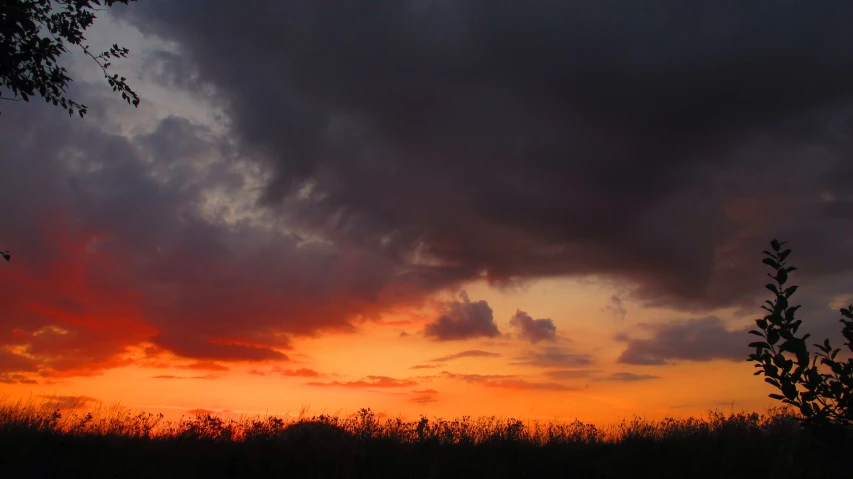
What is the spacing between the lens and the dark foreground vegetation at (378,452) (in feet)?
33.8

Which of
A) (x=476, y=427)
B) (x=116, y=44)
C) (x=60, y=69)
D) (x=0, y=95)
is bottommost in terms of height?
(x=476, y=427)

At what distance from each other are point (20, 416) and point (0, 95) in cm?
706

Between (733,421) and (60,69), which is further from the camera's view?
(733,421)

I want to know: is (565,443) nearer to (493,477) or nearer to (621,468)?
(621,468)

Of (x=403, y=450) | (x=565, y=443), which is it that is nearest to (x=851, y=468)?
(x=565, y=443)

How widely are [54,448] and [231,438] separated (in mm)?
3536

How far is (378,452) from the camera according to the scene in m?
12.3

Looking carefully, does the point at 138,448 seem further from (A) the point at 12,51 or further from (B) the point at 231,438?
(A) the point at 12,51

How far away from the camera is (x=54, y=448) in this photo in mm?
10836

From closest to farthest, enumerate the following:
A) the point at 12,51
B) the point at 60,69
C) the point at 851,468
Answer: the point at 851,468 < the point at 12,51 < the point at 60,69

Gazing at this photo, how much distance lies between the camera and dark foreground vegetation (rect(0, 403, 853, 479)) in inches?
406

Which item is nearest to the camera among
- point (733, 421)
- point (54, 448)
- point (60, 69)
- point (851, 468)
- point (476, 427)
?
point (851, 468)

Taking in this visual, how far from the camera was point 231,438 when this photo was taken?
13.3m

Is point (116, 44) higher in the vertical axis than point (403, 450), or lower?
higher
